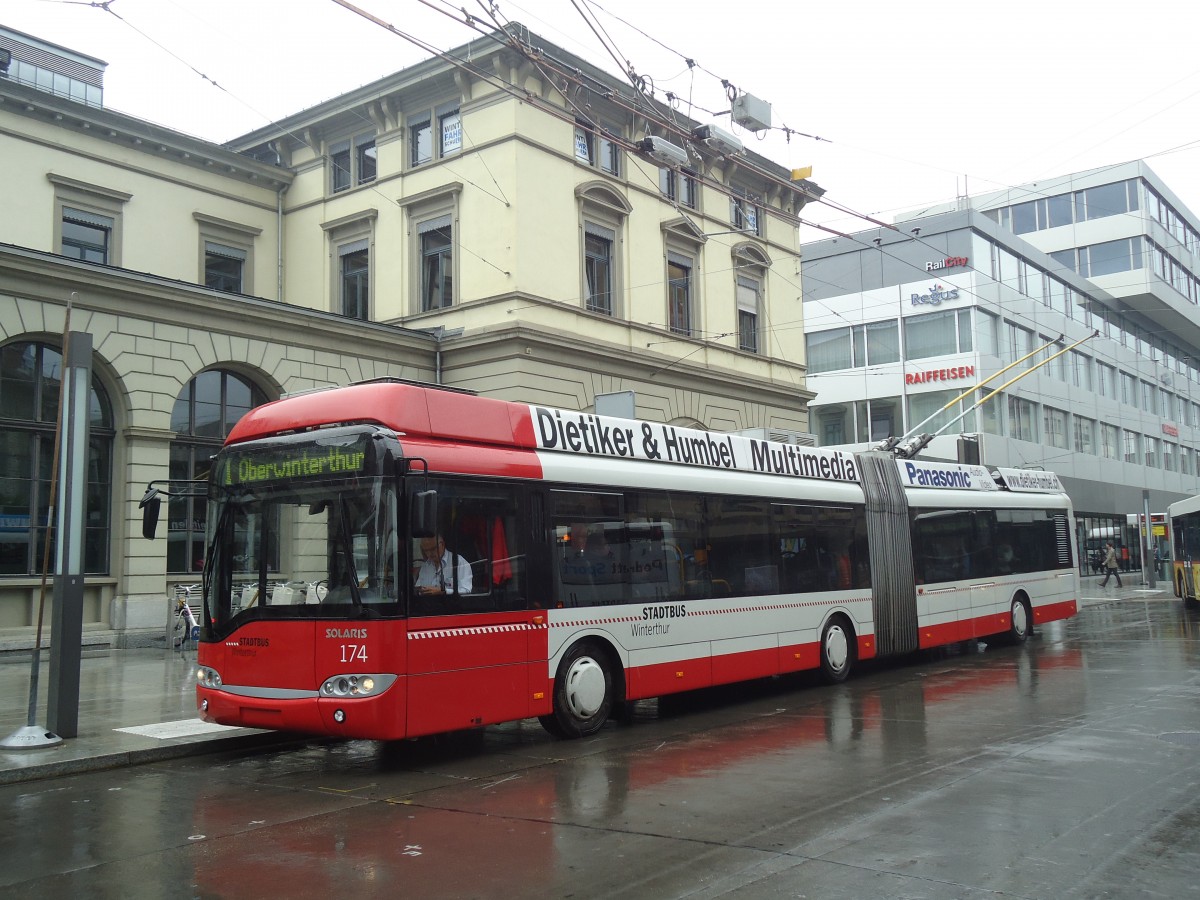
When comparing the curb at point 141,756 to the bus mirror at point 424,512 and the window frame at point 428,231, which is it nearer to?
the bus mirror at point 424,512

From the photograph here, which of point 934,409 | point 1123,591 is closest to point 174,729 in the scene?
point 1123,591

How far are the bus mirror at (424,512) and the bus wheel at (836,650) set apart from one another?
7.76 m

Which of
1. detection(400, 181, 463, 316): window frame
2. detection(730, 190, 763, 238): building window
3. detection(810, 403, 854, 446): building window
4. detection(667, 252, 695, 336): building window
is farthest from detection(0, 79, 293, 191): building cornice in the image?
detection(810, 403, 854, 446): building window

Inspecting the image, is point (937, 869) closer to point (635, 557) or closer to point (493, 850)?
point (493, 850)

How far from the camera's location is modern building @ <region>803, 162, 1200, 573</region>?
45562mm

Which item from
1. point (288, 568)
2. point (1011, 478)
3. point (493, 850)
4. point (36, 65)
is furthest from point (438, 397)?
point (36, 65)

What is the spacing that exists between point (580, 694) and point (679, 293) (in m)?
Answer: 19.4

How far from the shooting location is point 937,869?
582 cm

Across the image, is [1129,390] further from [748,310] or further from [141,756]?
[141,756]

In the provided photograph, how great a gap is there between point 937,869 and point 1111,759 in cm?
378

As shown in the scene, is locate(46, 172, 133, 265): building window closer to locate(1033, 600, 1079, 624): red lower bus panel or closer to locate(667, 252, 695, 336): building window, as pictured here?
locate(667, 252, 695, 336): building window

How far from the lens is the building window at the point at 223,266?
26125mm

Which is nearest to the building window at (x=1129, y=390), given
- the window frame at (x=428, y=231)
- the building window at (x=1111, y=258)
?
the building window at (x=1111, y=258)

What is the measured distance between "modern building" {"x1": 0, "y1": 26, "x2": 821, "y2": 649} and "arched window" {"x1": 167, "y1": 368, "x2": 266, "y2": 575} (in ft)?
0.16
